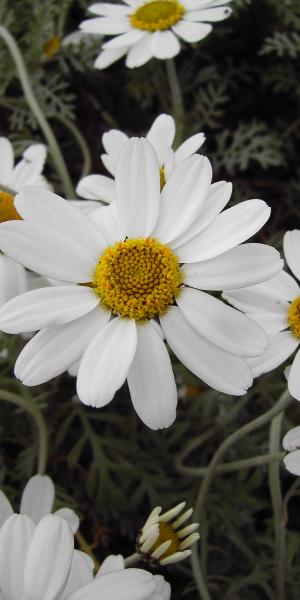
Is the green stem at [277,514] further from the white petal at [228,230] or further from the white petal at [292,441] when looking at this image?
the white petal at [228,230]

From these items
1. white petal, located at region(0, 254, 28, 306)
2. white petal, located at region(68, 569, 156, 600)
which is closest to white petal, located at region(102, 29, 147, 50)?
white petal, located at region(0, 254, 28, 306)

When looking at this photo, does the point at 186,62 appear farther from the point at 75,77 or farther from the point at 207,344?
the point at 207,344

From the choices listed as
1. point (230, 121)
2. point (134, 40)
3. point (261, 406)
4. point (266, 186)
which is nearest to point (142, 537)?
point (261, 406)

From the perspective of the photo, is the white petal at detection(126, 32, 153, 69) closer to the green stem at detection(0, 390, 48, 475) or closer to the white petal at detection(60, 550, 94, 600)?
the green stem at detection(0, 390, 48, 475)

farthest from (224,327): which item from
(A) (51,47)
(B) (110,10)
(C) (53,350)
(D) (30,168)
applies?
(A) (51,47)

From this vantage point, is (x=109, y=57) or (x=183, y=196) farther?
(x=109, y=57)

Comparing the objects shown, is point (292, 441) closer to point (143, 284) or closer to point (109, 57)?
point (143, 284)
